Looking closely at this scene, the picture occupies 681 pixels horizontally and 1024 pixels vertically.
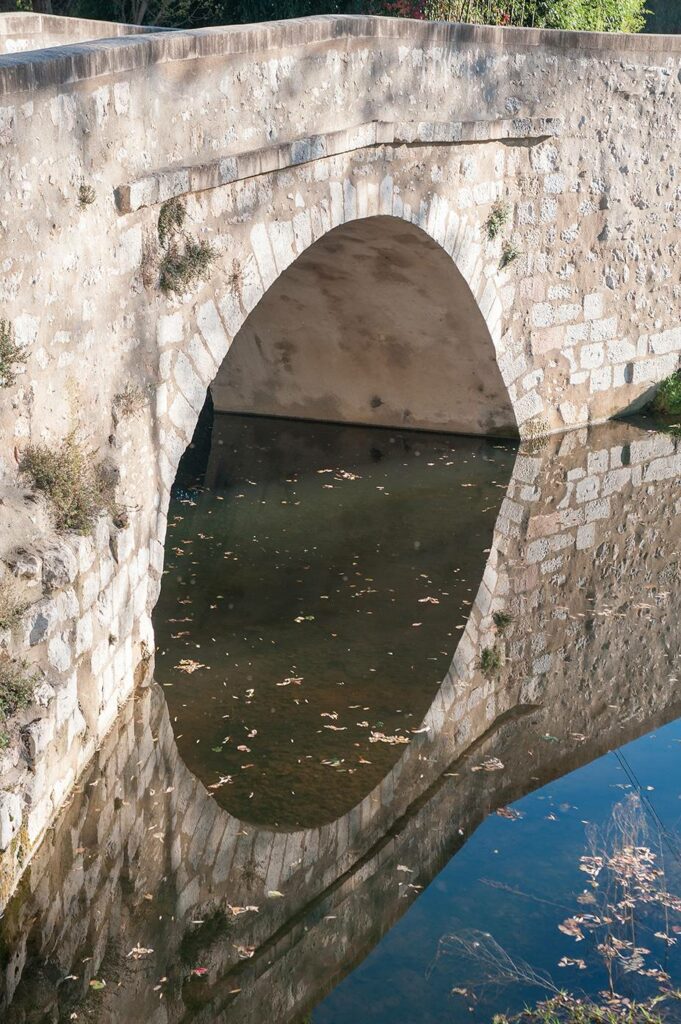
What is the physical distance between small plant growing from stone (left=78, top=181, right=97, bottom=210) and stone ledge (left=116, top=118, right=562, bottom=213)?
29 cm

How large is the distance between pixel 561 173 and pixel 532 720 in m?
5.56

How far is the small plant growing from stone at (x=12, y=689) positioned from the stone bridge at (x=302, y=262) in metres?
0.08

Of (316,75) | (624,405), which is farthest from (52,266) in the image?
(624,405)

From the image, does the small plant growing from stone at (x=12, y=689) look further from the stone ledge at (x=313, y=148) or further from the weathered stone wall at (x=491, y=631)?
the stone ledge at (x=313, y=148)

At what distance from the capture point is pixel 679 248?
1228 cm

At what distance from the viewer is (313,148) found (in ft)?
25.9

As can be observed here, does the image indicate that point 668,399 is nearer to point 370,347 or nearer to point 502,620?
point 370,347

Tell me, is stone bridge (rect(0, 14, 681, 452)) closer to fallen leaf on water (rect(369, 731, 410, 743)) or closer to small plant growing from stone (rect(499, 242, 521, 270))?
small plant growing from stone (rect(499, 242, 521, 270))

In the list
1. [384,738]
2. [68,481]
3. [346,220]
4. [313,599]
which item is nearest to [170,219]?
[68,481]

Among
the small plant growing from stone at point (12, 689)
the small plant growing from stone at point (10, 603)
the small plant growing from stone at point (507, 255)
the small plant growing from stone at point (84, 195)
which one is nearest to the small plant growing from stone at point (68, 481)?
the small plant growing from stone at point (10, 603)

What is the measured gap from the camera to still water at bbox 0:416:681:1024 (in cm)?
485

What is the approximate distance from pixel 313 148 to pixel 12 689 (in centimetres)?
415

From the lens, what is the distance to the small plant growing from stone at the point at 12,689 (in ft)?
16.3

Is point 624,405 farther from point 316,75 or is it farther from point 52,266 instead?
point 52,266
